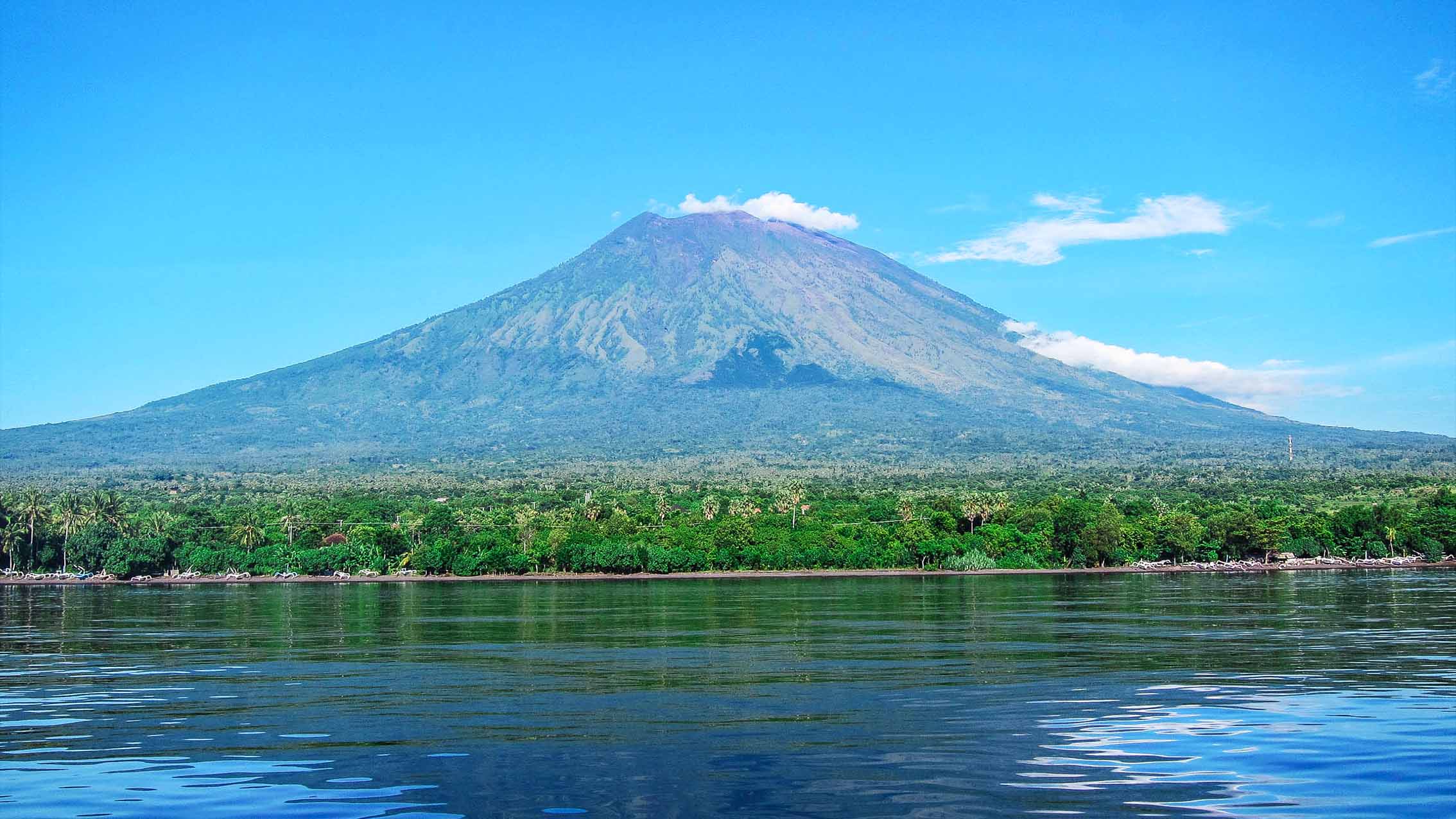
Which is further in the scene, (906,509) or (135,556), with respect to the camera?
(906,509)

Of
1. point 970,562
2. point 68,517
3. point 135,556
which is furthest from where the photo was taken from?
point 68,517

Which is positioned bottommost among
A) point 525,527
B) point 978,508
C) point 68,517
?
point 525,527

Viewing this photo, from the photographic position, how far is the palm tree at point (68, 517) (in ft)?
317

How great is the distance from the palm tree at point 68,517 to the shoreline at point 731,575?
4.80 metres

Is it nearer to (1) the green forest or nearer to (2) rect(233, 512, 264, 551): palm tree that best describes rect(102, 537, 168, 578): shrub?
(1) the green forest

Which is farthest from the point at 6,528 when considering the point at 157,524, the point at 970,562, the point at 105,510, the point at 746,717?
the point at 746,717

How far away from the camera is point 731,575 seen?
A: 89.2 meters

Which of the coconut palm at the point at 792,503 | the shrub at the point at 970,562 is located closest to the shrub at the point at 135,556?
the coconut palm at the point at 792,503

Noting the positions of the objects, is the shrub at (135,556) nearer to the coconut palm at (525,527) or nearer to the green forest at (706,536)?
the green forest at (706,536)

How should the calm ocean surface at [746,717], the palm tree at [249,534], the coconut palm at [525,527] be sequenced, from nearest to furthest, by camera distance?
the calm ocean surface at [746,717] < the coconut palm at [525,527] < the palm tree at [249,534]

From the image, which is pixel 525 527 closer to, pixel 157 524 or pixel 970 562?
pixel 157 524

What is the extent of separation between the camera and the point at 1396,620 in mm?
40656

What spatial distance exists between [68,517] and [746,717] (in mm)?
91263

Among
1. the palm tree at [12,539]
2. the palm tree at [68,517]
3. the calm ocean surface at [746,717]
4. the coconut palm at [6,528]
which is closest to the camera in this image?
the calm ocean surface at [746,717]
